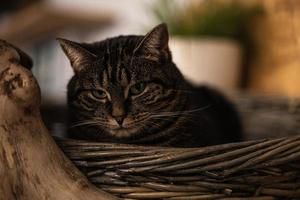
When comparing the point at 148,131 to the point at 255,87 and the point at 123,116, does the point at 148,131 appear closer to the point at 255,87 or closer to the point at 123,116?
the point at 123,116

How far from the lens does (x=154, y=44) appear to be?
84 centimetres

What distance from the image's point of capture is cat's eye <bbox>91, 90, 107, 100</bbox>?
81 centimetres

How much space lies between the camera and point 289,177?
0.67m

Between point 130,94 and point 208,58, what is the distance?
3.33ft

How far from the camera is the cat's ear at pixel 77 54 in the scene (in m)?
0.82

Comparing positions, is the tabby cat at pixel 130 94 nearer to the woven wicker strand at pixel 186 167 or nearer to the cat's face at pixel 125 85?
the cat's face at pixel 125 85

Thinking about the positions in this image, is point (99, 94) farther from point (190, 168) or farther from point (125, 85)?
point (190, 168)

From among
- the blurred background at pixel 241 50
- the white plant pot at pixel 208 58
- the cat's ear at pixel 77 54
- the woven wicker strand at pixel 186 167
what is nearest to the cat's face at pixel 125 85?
the cat's ear at pixel 77 54

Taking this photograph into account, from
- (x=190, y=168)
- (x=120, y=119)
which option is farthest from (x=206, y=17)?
(x=190, y=168)

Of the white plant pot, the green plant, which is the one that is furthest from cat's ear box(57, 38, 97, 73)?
the green plant

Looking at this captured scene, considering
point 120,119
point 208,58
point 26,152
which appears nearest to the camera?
point 26,152

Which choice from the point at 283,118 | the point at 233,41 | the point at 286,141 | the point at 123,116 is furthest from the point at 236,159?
the point at 233,41

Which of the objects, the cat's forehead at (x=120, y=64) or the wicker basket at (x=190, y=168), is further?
the cat's forehead at (x=120, y=64)

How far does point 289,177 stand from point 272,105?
0.87 m
